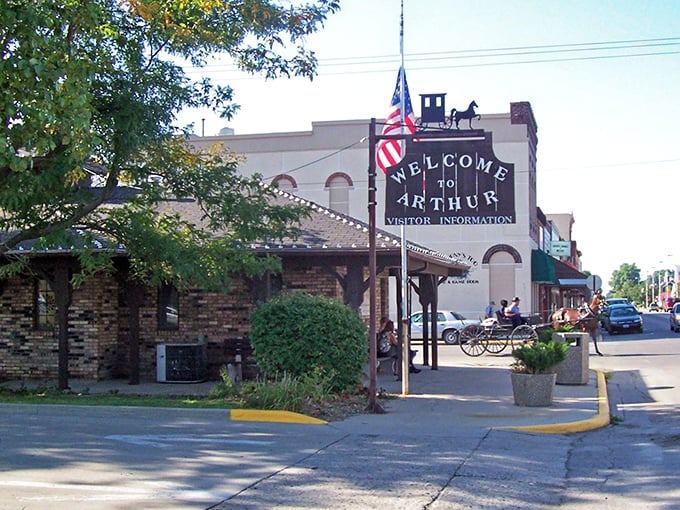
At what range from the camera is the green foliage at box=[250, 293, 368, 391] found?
45.8 feet

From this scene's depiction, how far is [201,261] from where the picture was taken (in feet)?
46.3

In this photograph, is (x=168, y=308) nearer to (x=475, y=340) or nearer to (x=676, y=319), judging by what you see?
(x=475, y=340)

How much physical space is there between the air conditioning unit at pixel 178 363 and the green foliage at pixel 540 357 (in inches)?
277

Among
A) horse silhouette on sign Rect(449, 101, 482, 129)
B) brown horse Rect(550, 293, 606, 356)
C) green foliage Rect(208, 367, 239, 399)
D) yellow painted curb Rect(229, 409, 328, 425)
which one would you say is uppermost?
horse silhouette on sign Rect(449, 101, 482, 129)

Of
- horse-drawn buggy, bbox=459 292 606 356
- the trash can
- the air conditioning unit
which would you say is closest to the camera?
the trash can

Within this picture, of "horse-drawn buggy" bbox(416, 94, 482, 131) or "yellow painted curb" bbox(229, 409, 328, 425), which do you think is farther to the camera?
"horse-drawn buggy" bbox(416, 94, 482, 131)

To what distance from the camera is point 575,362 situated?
17.3m

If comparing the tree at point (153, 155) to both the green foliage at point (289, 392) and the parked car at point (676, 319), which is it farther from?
the parked car at point (676, 319)

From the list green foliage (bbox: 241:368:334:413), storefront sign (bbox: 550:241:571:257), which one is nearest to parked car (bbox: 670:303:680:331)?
storefront sign (bbox: 550:241:571:257)

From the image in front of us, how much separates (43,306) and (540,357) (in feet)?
37.0

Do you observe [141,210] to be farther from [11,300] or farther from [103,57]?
[11,300]

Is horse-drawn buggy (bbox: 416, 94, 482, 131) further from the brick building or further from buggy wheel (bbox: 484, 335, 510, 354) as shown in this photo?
buggy wheel (bbox: 484, 335, 510, 354)

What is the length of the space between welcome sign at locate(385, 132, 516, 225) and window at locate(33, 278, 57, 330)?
9.29m

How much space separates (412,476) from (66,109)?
17.9 ft
